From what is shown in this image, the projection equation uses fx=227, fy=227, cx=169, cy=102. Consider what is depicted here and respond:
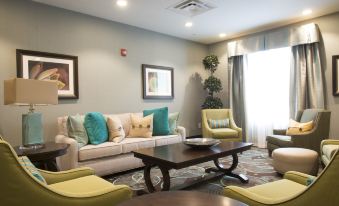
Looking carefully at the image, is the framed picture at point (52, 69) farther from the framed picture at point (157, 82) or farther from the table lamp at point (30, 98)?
the framed picture at point (157, 82)

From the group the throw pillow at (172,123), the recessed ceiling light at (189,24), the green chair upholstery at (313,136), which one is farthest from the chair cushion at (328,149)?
the recessed ceiling light at (189,24)

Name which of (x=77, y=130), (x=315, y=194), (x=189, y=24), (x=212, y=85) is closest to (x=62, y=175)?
(x=77, y=130)

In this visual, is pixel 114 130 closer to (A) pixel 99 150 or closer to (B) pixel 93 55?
(A) pixel 99 150

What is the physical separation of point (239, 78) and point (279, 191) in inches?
163

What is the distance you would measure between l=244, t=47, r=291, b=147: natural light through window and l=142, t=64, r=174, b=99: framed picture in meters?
1.80

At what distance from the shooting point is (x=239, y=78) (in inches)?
212

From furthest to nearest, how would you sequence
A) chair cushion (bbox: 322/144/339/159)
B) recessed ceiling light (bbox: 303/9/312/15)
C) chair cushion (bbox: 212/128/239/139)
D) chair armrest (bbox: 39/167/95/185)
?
chair cushion (bbox: 212/128/239/139)
recessed ceiling light (bbox: 303/9/312/15)
chair cushion (bbox: 322/144/339/159)
chair armrest (bbox: 39/167/95/185)

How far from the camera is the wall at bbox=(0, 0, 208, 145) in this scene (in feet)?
10.5

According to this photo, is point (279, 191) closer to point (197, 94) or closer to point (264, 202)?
point (264, 202)

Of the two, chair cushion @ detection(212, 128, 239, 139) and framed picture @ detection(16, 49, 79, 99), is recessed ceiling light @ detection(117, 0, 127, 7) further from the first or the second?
chair cushion @ detection(212, 128, 239, 139)

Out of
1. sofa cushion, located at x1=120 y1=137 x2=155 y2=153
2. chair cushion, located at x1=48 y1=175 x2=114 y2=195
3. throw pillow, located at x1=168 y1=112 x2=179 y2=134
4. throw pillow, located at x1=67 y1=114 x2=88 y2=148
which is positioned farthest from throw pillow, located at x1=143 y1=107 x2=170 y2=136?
chair cushion, located at x1=48 y1=175 x2=114 y2=195

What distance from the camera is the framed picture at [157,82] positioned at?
15.5ft

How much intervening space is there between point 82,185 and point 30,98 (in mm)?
1232

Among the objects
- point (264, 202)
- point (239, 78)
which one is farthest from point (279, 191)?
point (239, 78)
